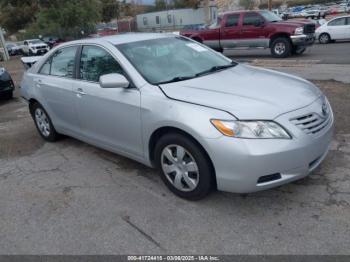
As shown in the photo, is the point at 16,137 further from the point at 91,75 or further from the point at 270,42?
the point at 270,42

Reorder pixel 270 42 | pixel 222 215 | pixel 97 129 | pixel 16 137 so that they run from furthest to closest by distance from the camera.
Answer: pixel 270 42, pixel 16 137, pixel 97 129, pixel 222 215

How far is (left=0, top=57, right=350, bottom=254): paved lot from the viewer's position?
304 cm

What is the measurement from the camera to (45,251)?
3117 mm

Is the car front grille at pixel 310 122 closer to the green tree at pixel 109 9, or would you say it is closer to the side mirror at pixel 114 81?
the side mirror at pixel 114 81

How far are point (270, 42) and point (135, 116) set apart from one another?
12.4 m

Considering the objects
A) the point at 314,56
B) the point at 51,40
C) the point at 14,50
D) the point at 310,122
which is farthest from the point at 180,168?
the point at 14,50

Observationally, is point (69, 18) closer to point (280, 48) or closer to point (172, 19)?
point (280, 48)

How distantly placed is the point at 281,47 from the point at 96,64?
38.7 feet

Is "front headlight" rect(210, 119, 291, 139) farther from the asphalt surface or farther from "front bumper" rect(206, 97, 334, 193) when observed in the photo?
the asphalt surface

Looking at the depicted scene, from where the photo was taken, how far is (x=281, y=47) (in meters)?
14.8

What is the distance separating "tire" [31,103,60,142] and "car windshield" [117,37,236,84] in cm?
201

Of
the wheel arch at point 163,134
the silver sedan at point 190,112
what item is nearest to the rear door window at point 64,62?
the silver sedan at point 190,112

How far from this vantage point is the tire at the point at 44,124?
5.57 metres

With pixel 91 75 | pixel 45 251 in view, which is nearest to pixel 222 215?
pixel 45 251
